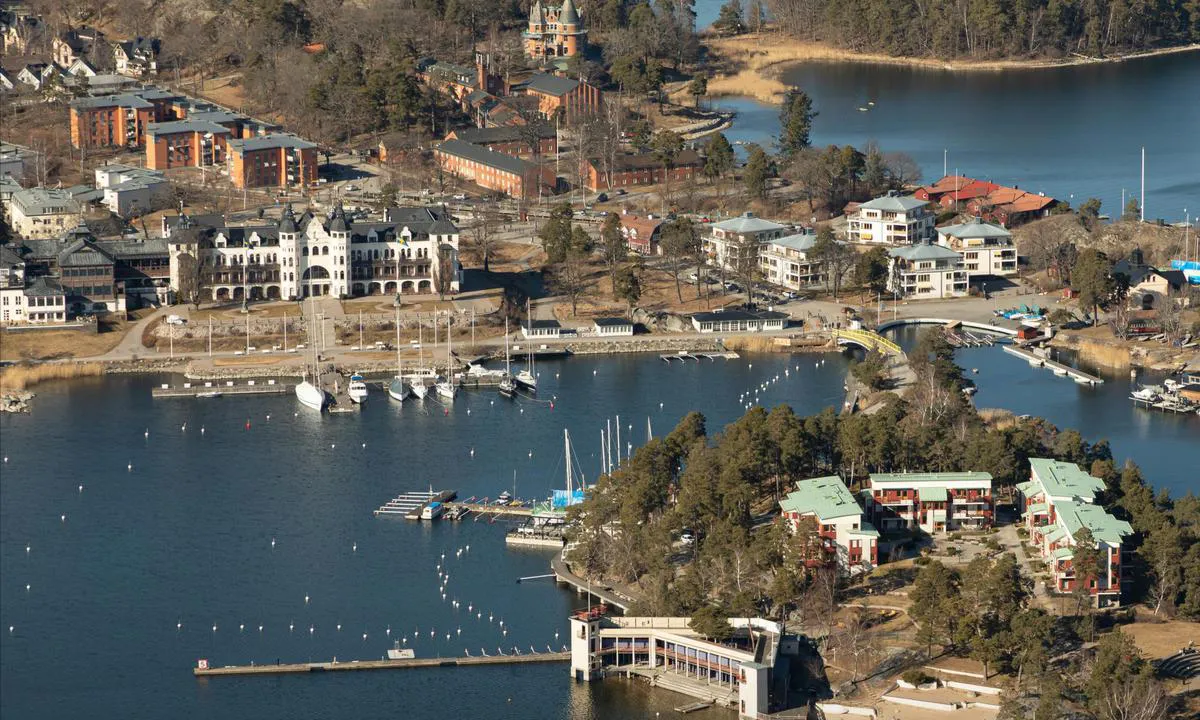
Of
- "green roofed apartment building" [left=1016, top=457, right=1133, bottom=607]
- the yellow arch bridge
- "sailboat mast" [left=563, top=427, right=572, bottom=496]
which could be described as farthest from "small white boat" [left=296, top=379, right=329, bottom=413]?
"green roofed apartment building" [left=1016, top=457, right=1133, bottom=607]

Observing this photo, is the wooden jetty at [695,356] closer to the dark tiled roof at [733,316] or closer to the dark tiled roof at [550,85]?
the dark tiled roof at [733,316]

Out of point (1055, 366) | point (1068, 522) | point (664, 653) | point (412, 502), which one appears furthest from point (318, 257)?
point (1068, 522)

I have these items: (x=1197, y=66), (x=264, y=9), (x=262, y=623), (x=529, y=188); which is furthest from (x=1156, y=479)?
(x=1197, y=66)

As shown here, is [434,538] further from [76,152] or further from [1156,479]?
[76,152]

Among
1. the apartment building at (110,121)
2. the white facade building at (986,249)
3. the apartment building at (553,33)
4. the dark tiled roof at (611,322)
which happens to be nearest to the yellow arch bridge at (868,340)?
the dark tiled roof at (611,322)

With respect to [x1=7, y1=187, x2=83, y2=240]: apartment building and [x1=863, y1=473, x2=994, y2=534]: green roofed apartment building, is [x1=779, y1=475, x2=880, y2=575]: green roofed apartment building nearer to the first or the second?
[x1=863, y1=473, x2=994, y2=534]: green roofed apartment building

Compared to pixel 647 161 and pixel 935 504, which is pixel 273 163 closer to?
pixel 647 161
